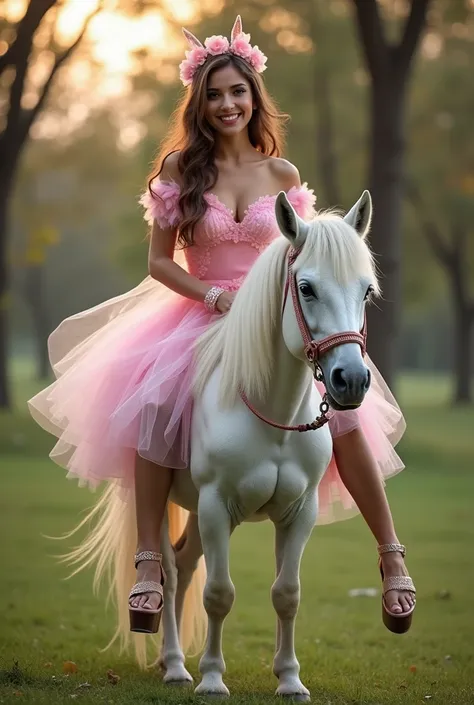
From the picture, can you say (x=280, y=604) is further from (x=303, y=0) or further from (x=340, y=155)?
(x=340, y=155)

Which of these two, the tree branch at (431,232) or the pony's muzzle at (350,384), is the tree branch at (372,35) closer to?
the pony's muzzle at (350,384)

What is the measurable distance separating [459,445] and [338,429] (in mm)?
16147

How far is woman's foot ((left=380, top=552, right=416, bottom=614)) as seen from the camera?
5.28 metres

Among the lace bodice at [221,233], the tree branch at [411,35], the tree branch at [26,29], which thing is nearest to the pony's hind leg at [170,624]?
the lace bodice at [221,233]

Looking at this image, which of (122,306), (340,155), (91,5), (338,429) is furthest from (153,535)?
(340,155)

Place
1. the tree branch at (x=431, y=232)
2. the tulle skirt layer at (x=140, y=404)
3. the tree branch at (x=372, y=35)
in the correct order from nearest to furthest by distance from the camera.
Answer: the tulle skirt layer at (x=140, y=404) < the tree branch at (x=372, y=35) < the tree branch at (x=431, y=232)

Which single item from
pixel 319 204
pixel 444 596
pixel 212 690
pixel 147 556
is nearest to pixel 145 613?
pixel 147 556

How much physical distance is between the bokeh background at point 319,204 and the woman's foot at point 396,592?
49 centimetres

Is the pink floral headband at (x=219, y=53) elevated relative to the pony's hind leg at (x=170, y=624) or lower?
elevated

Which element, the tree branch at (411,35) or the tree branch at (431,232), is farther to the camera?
the tree branch at (431,232)

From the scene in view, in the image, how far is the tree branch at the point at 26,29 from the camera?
1250cm

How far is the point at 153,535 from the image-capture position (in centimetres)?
536

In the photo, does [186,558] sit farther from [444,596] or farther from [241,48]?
[444,596]

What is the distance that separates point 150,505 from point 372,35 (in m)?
12.1
